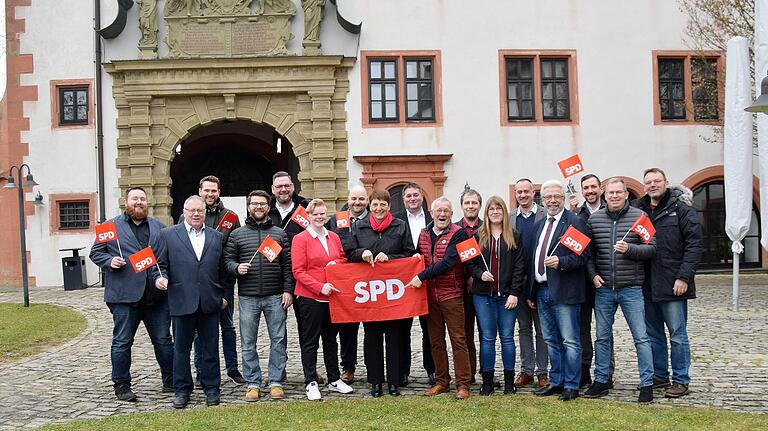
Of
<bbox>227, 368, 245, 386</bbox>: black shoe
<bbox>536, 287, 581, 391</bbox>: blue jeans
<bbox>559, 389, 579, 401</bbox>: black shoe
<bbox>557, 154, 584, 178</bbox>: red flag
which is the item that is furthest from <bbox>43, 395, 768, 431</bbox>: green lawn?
<bbox>557, 154, 584, 178</bbox>: red flag

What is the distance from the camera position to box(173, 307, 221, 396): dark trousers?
24.8 feet

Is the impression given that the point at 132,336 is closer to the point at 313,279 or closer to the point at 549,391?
the point at 313,279

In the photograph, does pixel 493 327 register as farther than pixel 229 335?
No

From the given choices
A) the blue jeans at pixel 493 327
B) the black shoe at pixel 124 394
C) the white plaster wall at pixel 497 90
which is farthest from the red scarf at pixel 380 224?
the white plaster wall at pixel 497 90

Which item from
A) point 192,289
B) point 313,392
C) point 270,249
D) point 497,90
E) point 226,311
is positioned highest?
point 497,90

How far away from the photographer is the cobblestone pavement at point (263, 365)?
292 inches

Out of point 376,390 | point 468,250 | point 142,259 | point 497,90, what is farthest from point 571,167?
point 497,90

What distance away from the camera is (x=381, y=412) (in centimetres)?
689

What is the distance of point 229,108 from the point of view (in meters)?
20.3

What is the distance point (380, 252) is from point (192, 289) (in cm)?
179

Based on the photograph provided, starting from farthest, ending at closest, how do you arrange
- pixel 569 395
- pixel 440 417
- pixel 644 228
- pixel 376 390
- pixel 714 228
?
1. pixel 714 228
2. pixel 376 390
3. pixel 569 395
4. pixel 644 228
5. pixel 440 417

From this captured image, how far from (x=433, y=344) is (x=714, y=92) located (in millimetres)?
15631

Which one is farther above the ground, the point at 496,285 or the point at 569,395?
the point at 496,285

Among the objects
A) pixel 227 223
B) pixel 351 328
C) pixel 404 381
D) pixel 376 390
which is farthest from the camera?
pixel 227 223
